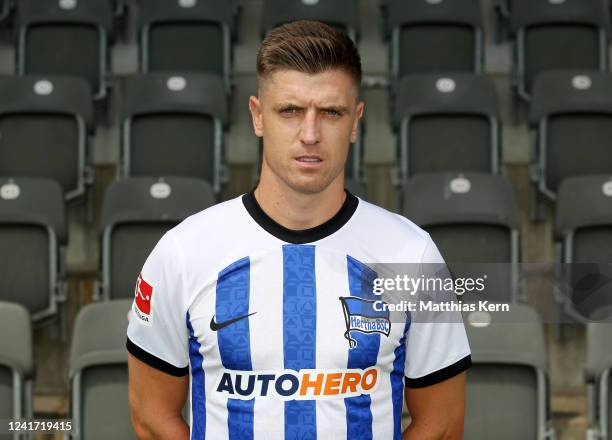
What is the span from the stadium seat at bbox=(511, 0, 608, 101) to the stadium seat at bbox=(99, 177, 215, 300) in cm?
204

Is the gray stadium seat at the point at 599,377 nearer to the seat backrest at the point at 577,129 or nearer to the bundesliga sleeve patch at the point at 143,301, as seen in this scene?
the seat backrest at the point at 577,129

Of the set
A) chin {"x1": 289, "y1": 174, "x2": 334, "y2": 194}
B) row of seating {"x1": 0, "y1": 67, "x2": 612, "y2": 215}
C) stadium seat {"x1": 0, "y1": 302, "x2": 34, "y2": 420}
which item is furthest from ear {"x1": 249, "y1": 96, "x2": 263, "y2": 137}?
row of seating {"x1": 0, "y1": 67, "x2": 612, "y2": 215}

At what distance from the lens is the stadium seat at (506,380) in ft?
9.20

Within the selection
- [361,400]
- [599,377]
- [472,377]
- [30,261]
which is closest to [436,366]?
[361,400]

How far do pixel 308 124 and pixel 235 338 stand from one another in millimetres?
359

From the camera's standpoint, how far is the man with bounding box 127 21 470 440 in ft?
4.98

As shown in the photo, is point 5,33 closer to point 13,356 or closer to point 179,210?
point 179,210

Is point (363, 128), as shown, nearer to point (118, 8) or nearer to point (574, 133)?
point (574, 133)

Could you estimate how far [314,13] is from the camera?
507cm

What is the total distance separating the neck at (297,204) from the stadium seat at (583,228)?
1.94 m

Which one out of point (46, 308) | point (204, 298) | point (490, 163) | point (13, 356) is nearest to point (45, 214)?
point (46, 308)

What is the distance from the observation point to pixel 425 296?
63.5 inches
